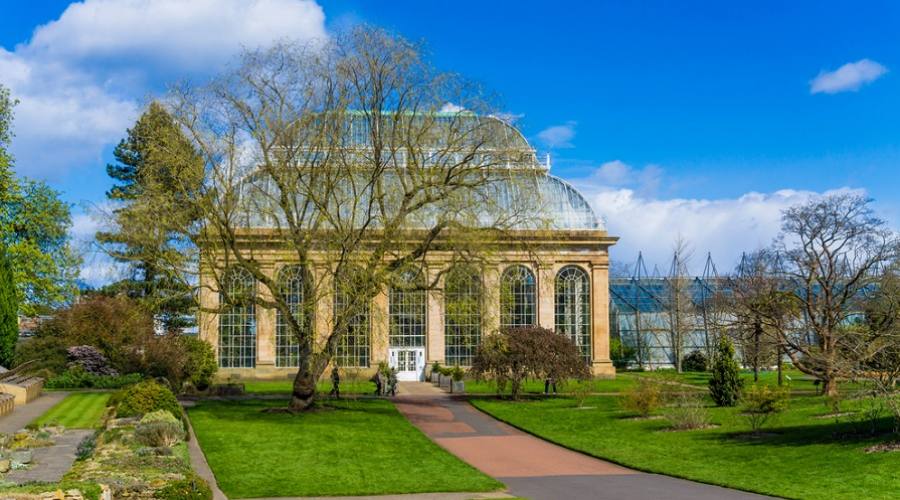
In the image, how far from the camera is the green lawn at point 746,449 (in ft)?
61.1

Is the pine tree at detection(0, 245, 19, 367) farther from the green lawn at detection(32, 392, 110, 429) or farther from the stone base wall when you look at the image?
the stone base wall

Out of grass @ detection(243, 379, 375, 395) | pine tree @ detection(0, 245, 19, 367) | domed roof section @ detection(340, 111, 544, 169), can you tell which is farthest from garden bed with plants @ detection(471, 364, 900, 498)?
→ pine tree @ detection(0, 245, 19, 367)

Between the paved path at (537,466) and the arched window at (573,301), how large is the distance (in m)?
20.7

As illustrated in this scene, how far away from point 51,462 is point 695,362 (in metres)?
55.6

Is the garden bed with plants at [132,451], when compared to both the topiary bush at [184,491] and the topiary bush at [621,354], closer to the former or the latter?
the topiary bush at [184,491]

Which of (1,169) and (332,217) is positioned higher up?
(1,169)

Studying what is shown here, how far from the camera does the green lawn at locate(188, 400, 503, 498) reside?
19359mm

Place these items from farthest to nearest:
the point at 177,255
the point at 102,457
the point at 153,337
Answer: the point at 153,337
the point at 177,255
the point at 102,457

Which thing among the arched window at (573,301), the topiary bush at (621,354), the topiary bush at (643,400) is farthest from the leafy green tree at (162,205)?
the topiary bush at (621,354)

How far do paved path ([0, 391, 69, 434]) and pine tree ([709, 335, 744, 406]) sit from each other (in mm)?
23675

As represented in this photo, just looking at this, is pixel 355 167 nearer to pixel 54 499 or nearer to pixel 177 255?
pixel 177 255

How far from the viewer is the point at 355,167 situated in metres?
30.6

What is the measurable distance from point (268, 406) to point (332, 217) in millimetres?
8311

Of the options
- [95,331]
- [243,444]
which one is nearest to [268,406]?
[243,444]
